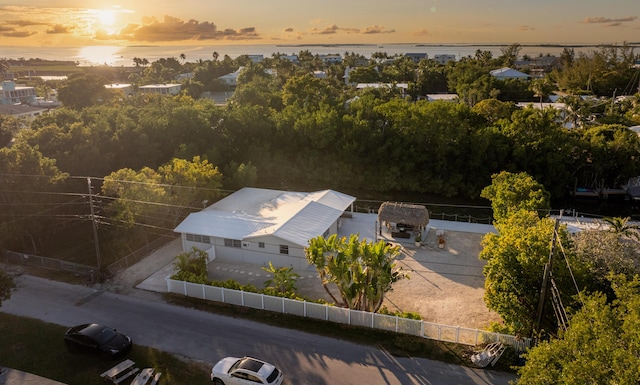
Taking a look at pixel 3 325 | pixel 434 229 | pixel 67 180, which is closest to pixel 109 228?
pixel 67 180

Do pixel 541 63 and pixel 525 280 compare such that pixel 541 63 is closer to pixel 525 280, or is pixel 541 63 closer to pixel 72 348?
pixel 525 280

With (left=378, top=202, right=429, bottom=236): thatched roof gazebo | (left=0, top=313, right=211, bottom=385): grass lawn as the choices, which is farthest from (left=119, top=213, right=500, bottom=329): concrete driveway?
(left=0, top=313, right=211, bottom=385): grass lawn

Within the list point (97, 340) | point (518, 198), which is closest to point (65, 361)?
point (97, 340)

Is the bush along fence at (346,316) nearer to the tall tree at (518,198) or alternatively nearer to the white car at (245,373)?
the white car at (245,373)

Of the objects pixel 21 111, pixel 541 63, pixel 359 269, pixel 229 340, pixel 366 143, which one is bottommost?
pixel 229 340

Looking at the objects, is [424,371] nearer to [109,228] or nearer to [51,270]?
[51,270]
